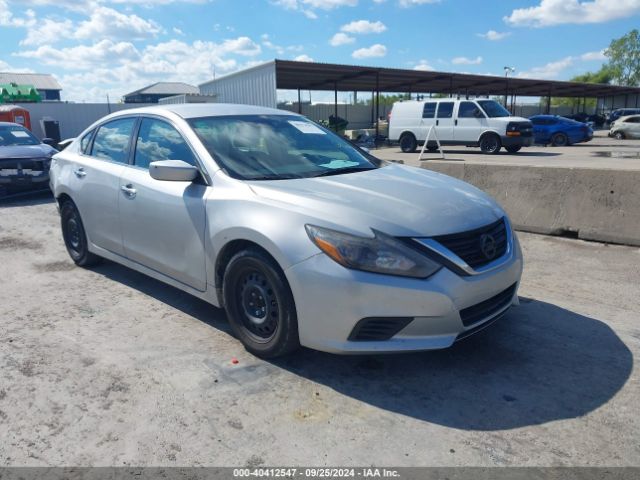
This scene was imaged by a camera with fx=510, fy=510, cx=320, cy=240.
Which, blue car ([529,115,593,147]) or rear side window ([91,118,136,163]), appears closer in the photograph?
rear side window ([91,118,136,163])

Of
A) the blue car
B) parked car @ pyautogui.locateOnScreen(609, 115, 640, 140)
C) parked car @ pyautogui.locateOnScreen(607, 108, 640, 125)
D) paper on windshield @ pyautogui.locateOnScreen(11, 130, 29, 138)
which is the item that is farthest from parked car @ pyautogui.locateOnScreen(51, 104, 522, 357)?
parked car @ pyautogui.locateOnScreen(607, 108, 640, 125)

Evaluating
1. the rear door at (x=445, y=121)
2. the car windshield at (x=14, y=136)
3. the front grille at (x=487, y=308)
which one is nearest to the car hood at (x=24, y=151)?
the car windshield at (x=14, y=136)

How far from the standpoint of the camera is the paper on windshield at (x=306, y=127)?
14.2ft

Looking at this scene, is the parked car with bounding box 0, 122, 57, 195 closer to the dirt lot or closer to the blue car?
the dirt lot

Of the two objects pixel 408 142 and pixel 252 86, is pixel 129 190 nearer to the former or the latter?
pixel 408 142

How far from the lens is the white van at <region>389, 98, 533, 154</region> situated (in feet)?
59.6

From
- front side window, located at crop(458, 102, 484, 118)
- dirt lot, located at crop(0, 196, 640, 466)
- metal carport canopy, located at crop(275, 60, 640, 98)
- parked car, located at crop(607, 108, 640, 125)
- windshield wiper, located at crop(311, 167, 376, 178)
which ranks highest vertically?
metal carport canopy, located at crop(275, 60, 640, 98)

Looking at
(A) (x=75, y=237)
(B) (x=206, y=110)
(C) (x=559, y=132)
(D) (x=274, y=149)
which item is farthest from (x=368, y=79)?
(D) (x=274, y=149)

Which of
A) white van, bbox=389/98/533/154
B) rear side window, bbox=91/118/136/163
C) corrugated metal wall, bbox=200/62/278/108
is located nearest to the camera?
rear side window, bbox=91/118/136/163

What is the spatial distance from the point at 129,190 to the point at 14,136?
332 inches

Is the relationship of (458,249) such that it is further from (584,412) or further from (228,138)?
(228,138)

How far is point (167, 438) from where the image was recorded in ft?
8.36

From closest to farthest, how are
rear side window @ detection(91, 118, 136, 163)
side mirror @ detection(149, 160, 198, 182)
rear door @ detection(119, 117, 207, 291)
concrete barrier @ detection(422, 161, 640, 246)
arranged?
side mirror @ detection(149, 160, 198, 182)
rear door @ detection(119, 117, 207, 291)
rear side window @ detection(91, 118, 136, 163)
concrete barrier @ detection(422, 161, 640, 246)

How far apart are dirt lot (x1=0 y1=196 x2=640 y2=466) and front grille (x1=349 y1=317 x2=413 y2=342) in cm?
36
